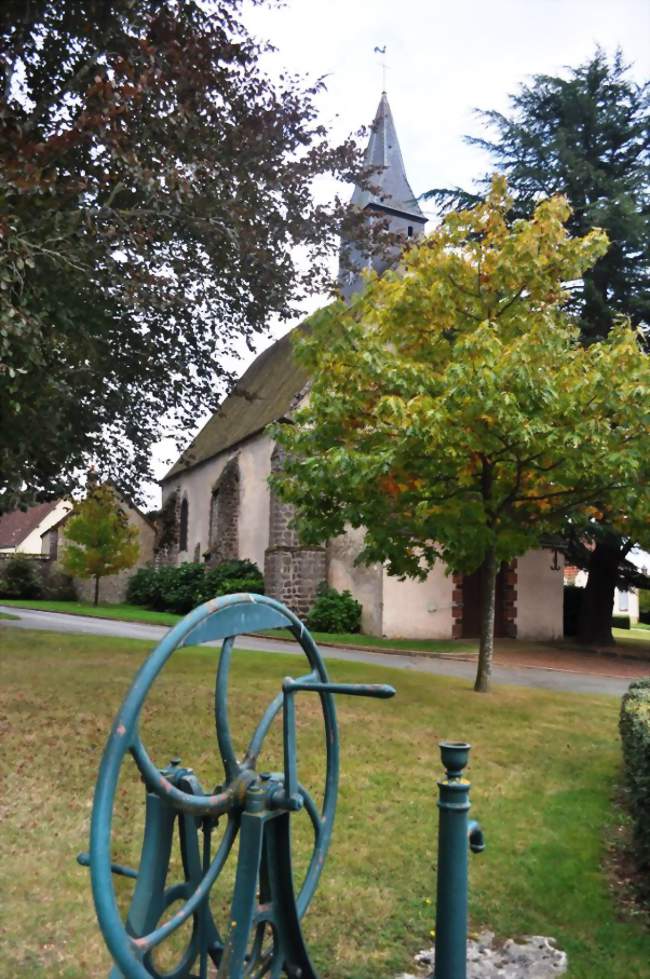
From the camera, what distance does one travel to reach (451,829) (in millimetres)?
2826

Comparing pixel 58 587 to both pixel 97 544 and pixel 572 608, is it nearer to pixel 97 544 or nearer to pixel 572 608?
pixel 97 544

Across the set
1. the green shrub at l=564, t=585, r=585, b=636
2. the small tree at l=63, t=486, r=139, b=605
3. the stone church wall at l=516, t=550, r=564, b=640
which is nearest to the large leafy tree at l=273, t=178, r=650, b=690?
the stone church wall at l=516, t=550, r=564, b=640

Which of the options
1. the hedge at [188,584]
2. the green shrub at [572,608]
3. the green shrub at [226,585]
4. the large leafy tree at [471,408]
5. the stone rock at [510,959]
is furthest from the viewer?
the hedge at [188,584]

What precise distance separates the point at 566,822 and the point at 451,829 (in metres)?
3.82

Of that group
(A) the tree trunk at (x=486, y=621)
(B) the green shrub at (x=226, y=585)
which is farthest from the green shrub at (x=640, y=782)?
(B) the green shrub at (x=226, y=585)

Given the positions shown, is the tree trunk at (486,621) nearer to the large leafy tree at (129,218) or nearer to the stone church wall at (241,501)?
the large leafy tree at (129,218)

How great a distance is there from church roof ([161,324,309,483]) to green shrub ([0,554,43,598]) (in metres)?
7.00

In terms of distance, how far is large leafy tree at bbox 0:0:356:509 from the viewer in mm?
8055

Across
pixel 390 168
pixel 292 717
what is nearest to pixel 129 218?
pixel 292 717

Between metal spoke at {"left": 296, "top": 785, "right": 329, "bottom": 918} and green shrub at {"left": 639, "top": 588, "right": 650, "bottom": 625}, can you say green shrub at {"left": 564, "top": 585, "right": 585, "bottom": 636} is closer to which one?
green shrub at {"left": 639, "top": 588, "right": 650, "bottom": 625}

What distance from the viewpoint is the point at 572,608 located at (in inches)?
1009

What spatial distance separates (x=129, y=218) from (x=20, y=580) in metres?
28.7

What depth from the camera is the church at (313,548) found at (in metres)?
21.0

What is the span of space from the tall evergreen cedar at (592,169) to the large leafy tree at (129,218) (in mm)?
9211
